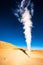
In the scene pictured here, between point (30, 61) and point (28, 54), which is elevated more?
point (28, 54)

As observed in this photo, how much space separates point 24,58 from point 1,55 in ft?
5.75

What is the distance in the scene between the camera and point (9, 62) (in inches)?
525

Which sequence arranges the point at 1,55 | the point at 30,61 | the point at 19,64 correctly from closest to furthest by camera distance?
the point at 19,64 → the point at 30,61 → the point at 1,55

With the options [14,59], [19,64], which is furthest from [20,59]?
[19,64]

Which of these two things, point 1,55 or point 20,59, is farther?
point 1,55

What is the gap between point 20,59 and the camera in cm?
1399

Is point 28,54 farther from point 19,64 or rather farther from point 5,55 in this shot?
point 19,64

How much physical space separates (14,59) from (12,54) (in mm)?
1272

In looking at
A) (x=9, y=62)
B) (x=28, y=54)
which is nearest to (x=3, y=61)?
(x=9, y=62)

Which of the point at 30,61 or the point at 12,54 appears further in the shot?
the point at 12,54

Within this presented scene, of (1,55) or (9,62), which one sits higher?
(1,55)

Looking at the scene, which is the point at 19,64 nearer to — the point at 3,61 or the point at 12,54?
the point at 3,61

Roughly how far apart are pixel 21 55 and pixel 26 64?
7.99ft

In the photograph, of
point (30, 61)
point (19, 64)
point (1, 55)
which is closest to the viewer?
point (19, 64)
